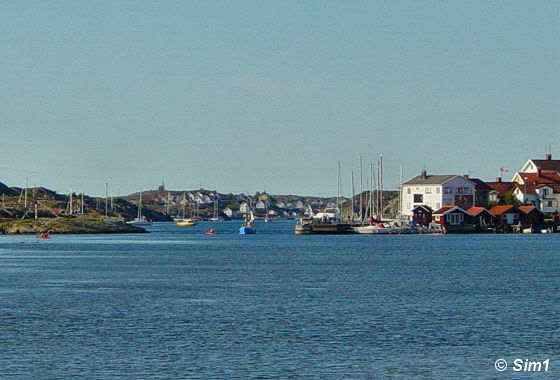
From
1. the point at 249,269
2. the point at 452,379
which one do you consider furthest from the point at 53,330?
the point at 249,269

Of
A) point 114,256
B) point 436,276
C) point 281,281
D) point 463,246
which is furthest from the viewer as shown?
point 463,246

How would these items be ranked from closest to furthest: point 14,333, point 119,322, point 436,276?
point 14,333 → point 119,322 → point 436,276

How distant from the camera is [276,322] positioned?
201 feet

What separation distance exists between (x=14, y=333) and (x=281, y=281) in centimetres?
3905

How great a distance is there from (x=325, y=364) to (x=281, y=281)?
46.4 metres

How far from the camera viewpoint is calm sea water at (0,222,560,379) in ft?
155

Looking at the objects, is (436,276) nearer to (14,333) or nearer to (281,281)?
(281,281)

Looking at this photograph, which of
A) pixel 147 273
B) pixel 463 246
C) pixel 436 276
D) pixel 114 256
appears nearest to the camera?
pixel 436 276

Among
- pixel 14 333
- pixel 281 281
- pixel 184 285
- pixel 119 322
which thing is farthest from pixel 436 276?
pixel 14 333

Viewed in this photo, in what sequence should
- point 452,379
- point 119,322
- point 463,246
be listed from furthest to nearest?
point 463,246 → point 119,322 → point 452,379

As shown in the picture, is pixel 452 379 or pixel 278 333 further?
pixel 278 333

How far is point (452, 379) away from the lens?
44.2 m

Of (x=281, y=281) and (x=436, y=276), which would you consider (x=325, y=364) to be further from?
(x=436, y=276)

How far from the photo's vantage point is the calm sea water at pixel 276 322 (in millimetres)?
47094
